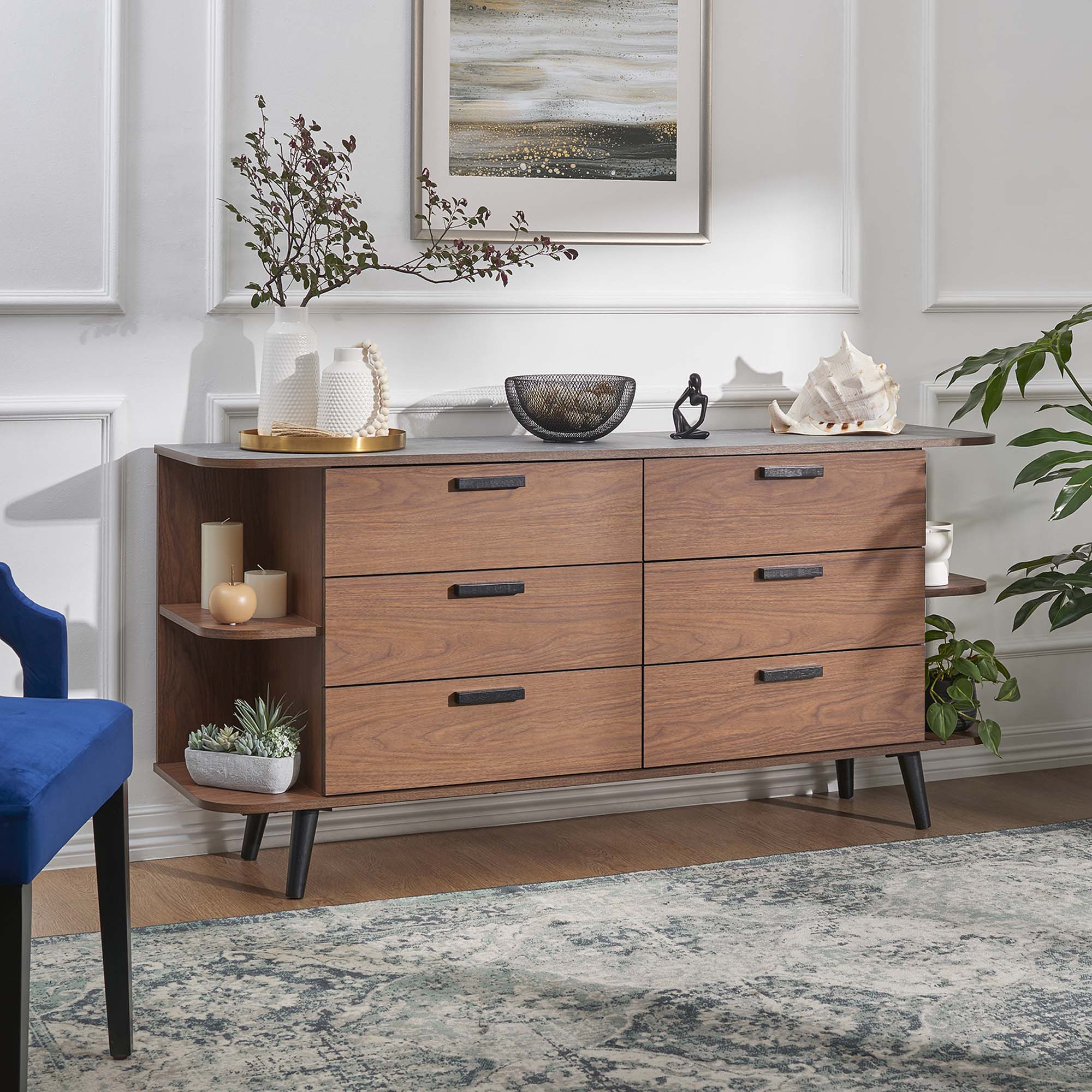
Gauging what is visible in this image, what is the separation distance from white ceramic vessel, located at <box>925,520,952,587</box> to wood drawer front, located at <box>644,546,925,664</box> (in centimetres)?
15

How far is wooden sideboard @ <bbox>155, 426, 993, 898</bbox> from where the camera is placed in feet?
8.31

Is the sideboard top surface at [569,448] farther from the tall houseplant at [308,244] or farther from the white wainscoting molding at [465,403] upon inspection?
the tall houseplant at [308,244]

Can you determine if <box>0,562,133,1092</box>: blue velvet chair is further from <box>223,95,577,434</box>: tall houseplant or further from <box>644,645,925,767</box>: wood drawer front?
<box>644,645,925,767</box>: wood drawer front

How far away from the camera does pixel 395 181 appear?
9.57ft

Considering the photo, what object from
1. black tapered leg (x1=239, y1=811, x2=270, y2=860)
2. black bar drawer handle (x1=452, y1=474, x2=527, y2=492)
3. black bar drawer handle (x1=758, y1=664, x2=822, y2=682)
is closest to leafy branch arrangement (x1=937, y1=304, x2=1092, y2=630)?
black bar drawer handle (x1=758, y1=664, x2=822, y2=682)

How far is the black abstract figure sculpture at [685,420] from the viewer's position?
2.89 m

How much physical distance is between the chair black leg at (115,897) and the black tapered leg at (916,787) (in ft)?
5.58

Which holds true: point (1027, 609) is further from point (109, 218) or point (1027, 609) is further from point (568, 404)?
point (109, 218)

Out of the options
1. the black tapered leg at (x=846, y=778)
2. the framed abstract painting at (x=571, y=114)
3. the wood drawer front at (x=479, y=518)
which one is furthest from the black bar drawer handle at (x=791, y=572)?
the framed abstract painting at (x=571, y=114)

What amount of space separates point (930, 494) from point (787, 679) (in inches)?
32.4

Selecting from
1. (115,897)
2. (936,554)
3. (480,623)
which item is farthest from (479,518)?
(936,554)

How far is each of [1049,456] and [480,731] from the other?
1.44 m

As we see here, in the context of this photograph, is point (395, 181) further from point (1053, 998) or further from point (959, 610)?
point (1053, 998)

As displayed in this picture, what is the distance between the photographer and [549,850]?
2.93 m
